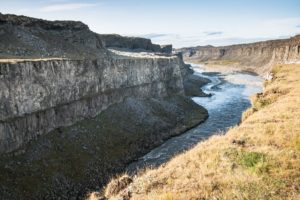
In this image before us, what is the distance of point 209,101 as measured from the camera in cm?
9994

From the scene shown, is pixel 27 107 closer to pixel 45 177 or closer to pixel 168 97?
pixel 45 177

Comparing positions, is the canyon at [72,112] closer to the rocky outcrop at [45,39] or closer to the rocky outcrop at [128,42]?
the rocky outcrop at [45,39]

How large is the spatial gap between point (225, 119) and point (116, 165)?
32.7 meters

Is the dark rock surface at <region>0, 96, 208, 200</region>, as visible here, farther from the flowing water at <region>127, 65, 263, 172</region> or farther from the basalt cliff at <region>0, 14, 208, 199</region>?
the flowing water at <region>127, 65, 263, 172</region>

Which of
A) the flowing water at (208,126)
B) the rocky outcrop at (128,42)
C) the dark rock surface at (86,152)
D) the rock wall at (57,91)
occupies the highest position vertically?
the rocky outcrop at (128,42)

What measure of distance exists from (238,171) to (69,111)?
35.6 m

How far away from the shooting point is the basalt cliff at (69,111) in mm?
38812

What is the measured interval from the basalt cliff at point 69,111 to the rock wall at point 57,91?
10cm

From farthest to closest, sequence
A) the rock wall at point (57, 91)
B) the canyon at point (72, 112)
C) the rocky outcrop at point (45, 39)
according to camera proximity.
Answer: the rocky outcrop at point (45, 39) → the rock wall at point (57, 91) → the canyon at point (72, 112)

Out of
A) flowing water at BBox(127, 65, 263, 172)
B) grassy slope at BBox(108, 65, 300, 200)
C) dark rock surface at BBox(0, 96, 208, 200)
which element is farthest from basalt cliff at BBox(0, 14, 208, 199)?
grassy slope at BBox(108, 65, 300, 200)

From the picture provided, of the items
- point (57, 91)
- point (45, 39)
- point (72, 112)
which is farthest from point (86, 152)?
point (45, 39)

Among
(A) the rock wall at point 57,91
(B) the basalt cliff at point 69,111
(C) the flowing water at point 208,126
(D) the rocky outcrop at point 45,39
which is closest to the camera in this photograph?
(B) the basalt cliff at point 69,111

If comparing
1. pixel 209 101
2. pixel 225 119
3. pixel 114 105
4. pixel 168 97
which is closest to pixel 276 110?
pixel 114 105

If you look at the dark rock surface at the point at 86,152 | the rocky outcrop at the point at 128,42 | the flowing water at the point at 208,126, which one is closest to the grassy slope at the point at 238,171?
the flowing water at the point at 208,126
